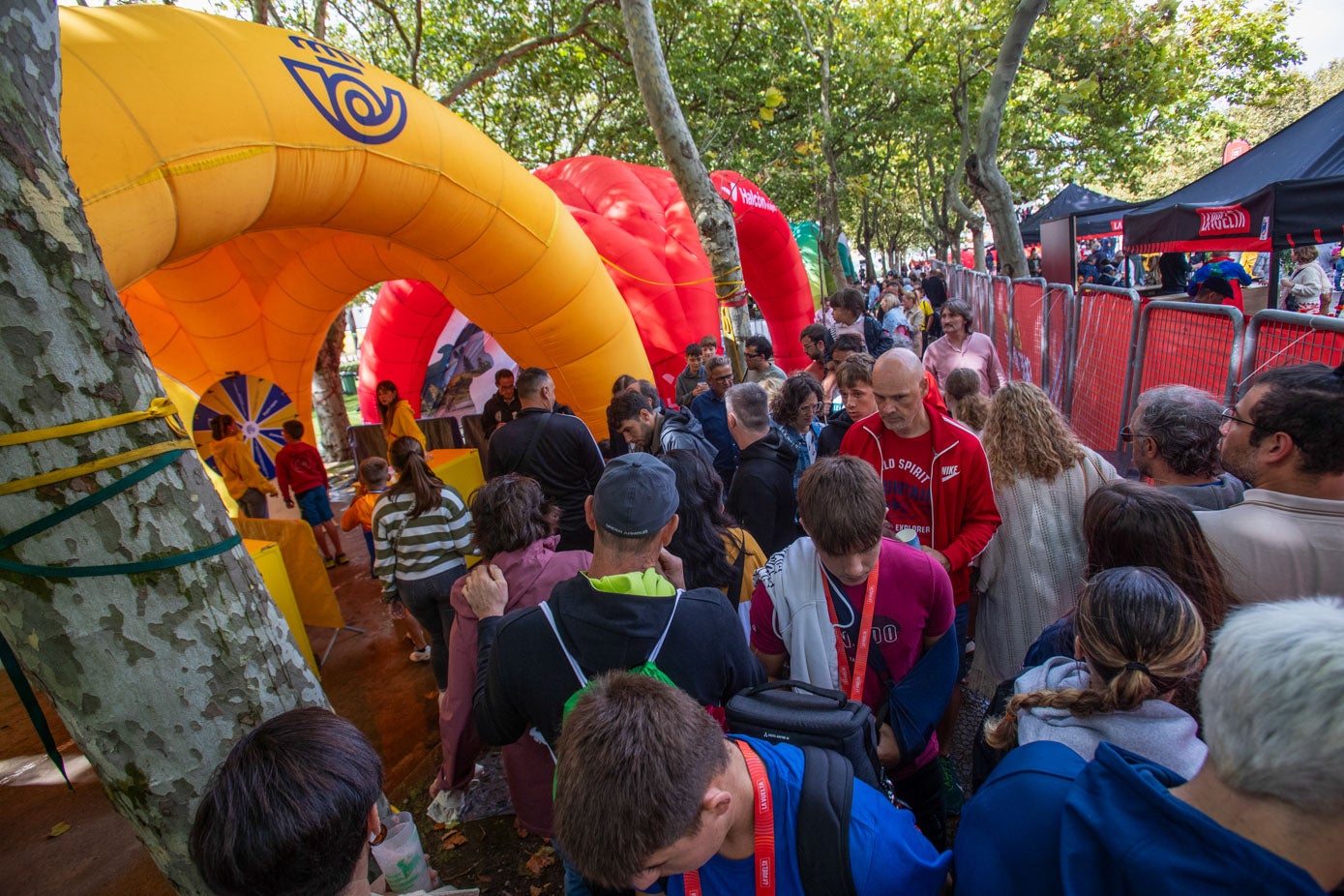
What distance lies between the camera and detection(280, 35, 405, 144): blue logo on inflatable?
3.76 m

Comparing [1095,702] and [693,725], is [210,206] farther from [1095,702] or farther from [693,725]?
[1095,702]

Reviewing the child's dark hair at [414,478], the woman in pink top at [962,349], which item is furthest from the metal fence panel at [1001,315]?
the child's dark hair at [414,478]

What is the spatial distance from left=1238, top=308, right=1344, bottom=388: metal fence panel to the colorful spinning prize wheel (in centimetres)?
749

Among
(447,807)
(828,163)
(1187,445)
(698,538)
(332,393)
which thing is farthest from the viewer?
(828,163)

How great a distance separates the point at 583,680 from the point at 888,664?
95cm

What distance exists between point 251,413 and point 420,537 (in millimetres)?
4145

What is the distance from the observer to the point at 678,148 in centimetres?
712

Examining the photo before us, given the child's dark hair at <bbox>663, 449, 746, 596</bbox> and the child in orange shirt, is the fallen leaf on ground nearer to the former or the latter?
the child's dark hair at <bbox>663, 449, 746, 596</bbox>

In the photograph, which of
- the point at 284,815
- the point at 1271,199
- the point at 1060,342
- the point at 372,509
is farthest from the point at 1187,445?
the point at 372,509

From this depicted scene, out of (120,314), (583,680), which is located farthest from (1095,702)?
(120,314)

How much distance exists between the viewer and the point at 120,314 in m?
1.61

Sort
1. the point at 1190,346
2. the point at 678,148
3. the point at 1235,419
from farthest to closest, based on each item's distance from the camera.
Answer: the point at 678,148 < the point at 1190,346 < the point at 1235,419

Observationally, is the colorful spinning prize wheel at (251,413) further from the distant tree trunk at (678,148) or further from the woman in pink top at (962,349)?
the woman in pink top at (962,349)

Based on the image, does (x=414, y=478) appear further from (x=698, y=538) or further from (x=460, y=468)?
(x=460, y=468)
